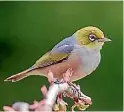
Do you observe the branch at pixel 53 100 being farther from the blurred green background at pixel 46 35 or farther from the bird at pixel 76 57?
the blurred green background at pixel 46 35

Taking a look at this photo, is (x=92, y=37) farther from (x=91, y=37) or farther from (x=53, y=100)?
(x=53, y=100)

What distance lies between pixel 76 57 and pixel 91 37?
0.07 m

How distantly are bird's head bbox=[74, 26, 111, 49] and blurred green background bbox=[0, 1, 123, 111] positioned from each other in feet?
2.00

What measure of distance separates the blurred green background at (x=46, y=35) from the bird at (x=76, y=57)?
0.57 metres

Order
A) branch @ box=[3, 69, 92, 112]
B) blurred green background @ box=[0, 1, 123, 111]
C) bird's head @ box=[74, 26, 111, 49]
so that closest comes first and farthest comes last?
branch @ box=[3, 69, 92, 112] → bird's head @ box=[74, 26, 111, 49] → blurred green background @ box=[0, 1, 123, 111]

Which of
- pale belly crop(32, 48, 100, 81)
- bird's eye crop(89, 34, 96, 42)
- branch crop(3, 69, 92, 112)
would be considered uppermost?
bird's eye crop(89, 34, 96, 42)

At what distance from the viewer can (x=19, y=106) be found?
24 centimetres

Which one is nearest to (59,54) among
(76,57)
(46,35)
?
(76,57)

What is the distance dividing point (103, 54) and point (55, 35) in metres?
0.17

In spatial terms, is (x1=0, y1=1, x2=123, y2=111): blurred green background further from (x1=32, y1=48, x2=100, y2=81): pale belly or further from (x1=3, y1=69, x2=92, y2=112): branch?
(x1=3, y1=69, x2=92, y2=112): branch

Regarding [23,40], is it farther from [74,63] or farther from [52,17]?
[74,63]

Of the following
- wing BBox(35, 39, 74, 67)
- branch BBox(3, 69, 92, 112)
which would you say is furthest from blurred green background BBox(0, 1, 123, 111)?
branch BBox(3, 69, 92, 112)

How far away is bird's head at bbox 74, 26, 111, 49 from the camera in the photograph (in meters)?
0.58

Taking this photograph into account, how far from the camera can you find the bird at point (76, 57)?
61cm
